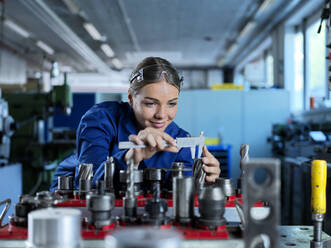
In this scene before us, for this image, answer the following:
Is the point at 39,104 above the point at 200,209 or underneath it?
above

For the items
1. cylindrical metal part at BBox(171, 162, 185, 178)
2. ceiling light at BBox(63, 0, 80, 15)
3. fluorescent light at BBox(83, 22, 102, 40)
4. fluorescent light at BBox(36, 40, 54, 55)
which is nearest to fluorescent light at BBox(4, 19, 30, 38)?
fluorescent light at BBox(36, 40, 54, 55)

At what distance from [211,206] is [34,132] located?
2843mm

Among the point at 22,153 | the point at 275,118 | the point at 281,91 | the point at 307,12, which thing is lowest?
the point at 22,153

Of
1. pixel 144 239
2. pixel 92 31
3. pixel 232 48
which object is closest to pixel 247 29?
pixel 232 48

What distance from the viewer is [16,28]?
19.7 ft

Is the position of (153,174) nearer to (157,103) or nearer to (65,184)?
(65,184)

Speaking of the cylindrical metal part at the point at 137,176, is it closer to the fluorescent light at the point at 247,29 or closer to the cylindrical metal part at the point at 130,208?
the cylindrical metal part at the point at 130,208

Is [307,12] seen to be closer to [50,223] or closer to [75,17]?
[75,17]

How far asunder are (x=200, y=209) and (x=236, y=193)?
0.30 metres

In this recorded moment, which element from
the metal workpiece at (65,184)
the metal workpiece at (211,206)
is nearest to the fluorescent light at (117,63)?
the metal workpiece at (65,184)

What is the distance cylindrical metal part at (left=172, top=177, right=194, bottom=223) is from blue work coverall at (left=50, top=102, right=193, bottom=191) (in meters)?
0.49

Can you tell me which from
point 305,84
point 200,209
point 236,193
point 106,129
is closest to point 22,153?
point 106,129

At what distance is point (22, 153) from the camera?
3.09 m

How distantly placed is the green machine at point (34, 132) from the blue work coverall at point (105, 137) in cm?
187
